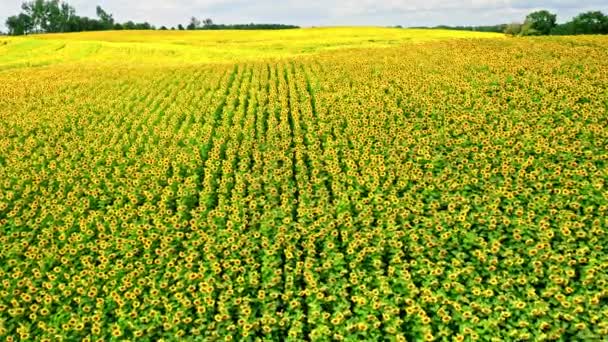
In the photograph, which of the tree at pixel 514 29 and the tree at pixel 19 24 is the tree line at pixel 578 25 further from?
the tree at pixel 19 24

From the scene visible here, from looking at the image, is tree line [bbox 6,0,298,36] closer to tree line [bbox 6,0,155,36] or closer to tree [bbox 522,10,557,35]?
tree line [bbox 6,0,155,36]

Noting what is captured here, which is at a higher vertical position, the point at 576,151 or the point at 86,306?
the point at 576,151

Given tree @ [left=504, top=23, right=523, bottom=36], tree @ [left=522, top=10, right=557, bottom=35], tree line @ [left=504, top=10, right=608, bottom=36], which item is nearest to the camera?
tree @ [left=504, top=23, right=523, bottom=36]

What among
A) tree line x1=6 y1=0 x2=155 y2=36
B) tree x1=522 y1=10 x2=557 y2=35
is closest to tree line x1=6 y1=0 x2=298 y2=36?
tree line x1=6 y1=0 x2=155 y2=36

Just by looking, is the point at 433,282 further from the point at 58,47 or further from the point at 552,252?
the point at 58,47

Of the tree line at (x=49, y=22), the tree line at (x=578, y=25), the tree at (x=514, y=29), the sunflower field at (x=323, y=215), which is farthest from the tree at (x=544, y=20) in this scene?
the tree line at (x=49, y=22)

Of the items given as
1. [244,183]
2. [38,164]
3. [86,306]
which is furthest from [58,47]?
[86,306]

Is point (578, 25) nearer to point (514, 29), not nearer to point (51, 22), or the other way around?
point (514, 29)

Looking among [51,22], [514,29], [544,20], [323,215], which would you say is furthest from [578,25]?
[51,22]
